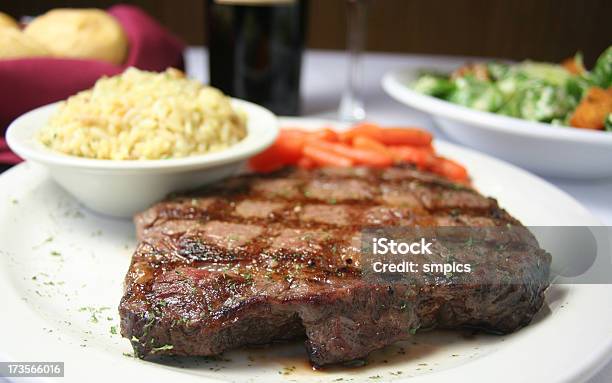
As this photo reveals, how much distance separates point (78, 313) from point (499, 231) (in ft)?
4.76

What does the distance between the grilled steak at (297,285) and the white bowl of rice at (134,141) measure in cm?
27

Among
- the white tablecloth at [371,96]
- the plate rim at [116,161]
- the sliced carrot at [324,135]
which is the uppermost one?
the plate rim at [116,161]

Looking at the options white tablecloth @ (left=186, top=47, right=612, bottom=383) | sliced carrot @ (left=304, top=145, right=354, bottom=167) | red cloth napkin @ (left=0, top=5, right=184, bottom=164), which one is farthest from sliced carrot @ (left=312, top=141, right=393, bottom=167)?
red cloth napkin @ (left=0, top=5, right=184, bottom=164)

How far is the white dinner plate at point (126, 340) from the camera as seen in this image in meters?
1.68

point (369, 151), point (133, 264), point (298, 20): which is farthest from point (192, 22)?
point (133, 264)

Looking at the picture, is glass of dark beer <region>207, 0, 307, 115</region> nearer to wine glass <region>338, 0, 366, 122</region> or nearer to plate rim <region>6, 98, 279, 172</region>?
wine glass <region>338, 0, 366, 122</region>

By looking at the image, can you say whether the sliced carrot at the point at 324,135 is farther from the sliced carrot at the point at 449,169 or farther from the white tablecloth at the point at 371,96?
the white tablecloth at the point at 371,96

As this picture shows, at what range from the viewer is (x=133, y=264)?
2.05m

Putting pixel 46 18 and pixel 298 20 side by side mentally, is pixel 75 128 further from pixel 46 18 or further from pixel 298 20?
pixel 298 20

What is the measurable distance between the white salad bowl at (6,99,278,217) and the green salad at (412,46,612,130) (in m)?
1.65

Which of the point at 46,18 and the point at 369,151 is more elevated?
the point at 46,18

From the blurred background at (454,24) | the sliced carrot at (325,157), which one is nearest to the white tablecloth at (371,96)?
the sliced carrot at (325,157)

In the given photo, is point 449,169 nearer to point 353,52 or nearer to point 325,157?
point 325,157

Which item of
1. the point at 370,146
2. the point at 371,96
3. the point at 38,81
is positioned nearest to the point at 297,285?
the point at 370,146
